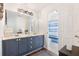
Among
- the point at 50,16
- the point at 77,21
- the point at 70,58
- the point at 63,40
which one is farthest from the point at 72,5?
the point at 70,58

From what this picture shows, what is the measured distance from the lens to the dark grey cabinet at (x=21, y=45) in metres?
1.71

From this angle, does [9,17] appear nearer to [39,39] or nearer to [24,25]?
[24,25]

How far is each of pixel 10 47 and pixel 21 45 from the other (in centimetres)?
17

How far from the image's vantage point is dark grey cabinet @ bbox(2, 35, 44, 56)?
1715 millimetres

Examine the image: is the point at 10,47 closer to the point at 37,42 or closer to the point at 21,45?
the point at 21,45

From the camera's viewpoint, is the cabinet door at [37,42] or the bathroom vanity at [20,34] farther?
the cabinet door at [37,42]

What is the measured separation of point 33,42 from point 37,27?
0.26m

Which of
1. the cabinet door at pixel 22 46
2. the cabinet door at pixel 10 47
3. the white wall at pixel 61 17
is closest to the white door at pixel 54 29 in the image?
the white wall at pixel 61 17

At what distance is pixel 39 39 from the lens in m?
1.78

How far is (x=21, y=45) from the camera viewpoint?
1.76 metres

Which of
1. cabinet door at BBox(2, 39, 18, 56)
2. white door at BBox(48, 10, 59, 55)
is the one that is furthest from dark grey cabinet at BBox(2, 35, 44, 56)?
white door at BBox(48, 10, 59, 55)

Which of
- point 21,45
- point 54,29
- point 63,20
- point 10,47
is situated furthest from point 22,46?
point 63,20

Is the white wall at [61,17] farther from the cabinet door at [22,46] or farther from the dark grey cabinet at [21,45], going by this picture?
the cabinet door at [22,46]

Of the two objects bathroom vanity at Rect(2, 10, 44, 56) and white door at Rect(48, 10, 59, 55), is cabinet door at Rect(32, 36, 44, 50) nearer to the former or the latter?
bathroom vanity at Rect(2, 10, 44, 56)
